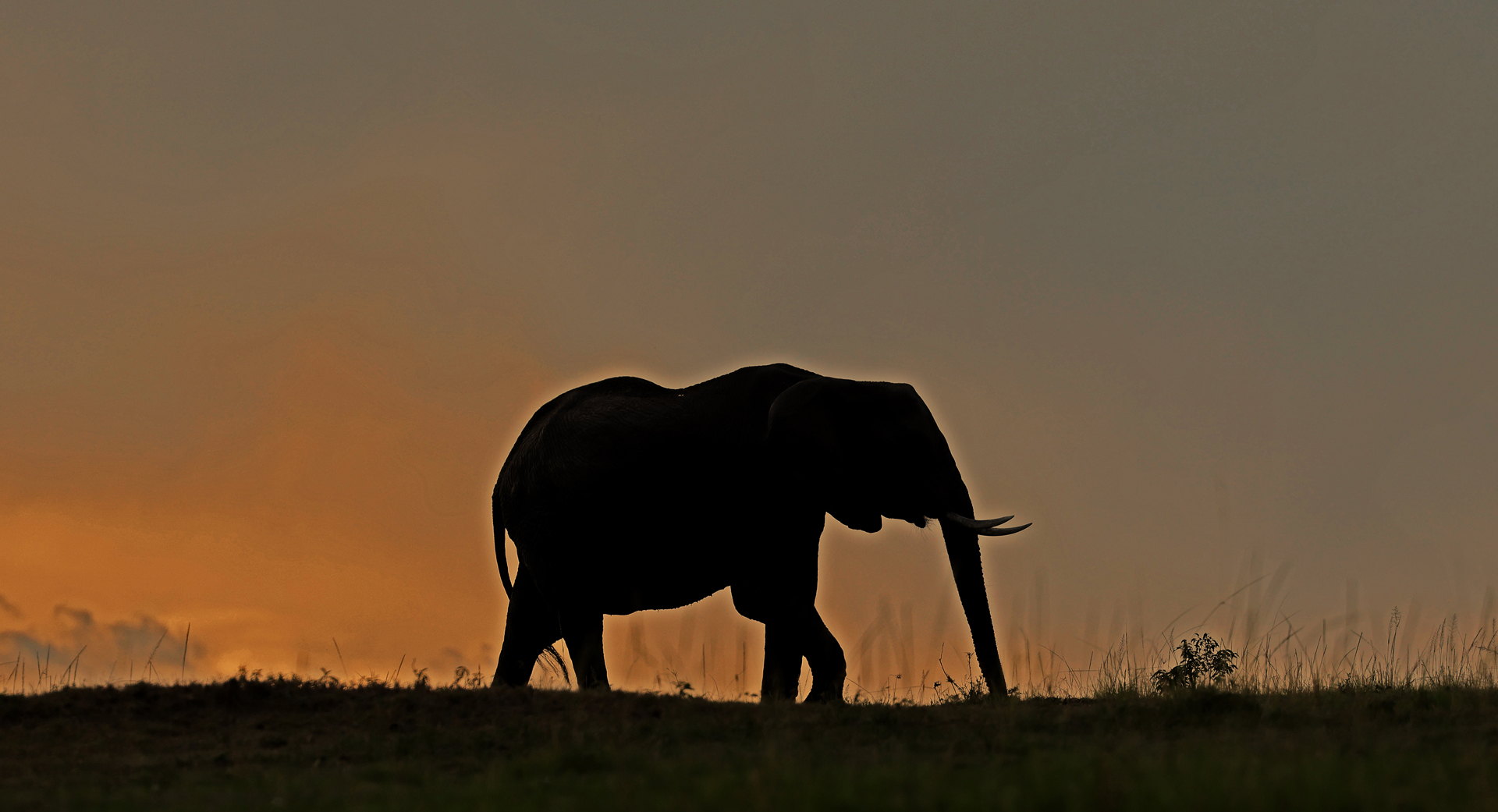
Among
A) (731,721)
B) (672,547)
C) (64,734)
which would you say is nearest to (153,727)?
(64,734)

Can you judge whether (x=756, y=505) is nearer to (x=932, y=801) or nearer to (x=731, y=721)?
(x=731, y=721)

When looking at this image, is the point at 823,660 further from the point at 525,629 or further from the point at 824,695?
the point at 525,629

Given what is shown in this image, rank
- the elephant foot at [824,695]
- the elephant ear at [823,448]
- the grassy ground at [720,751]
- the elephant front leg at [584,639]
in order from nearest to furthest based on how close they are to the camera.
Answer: the grassy ground at [720,751], the elephant foot at [824,695], the elephant ear at [823,448], the elephant front leg at [584,639]

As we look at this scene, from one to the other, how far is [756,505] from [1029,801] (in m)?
8.11

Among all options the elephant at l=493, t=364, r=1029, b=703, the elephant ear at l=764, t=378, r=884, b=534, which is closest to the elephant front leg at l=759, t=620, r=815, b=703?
the elephant at l=493, t=364, r=1029, b=703

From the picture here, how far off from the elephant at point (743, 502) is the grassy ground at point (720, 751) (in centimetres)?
242

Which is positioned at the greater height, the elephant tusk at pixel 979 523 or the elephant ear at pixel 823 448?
the elephant ear at pixel 823 448

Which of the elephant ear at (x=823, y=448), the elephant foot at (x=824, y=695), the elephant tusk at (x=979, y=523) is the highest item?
the elephant ear at (x=823, y=448)

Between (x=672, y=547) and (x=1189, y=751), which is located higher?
(x=672, y=547)

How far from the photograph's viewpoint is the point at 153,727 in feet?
37.0

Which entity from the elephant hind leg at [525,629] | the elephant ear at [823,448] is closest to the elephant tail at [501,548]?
the elephant hind leg at [525,629]

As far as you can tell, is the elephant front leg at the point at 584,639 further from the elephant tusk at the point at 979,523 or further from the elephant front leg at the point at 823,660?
the elephant tusk at the point at 979,523

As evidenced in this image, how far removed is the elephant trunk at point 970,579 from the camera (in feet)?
47.5

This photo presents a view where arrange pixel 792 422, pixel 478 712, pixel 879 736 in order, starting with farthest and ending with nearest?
1. pixel 792 422
2. pixel 478 712
3. pixel 879 736
